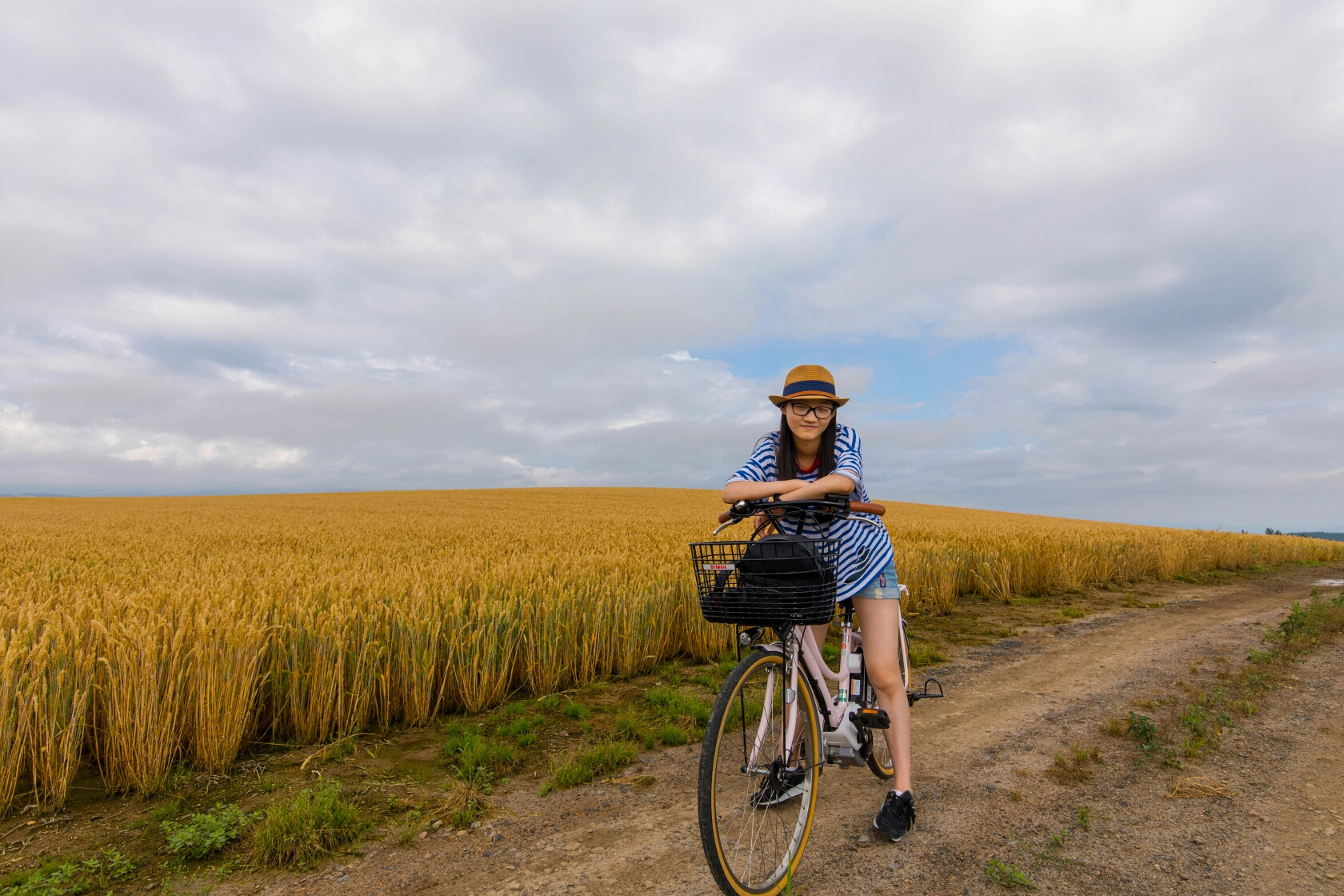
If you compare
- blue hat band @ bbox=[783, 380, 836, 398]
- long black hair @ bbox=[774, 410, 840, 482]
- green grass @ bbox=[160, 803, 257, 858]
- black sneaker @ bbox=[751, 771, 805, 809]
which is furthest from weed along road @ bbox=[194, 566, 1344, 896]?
blue hat band @ bbox=[783, 380, 836, 398]

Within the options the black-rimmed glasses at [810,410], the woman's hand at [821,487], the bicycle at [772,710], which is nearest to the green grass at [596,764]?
the bicycle at [772,710]

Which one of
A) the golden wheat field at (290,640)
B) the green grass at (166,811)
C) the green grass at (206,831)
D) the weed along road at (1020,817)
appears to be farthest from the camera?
the golden wheat field at (290,640)

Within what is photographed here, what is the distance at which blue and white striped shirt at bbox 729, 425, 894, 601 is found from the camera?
3.56m

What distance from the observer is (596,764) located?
481cm

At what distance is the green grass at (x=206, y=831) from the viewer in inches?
145

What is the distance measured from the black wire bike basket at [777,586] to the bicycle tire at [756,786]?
12.0 inches

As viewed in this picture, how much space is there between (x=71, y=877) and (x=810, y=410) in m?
4.58

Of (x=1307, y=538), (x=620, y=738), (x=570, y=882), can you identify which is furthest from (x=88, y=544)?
(x=1307, y=538)

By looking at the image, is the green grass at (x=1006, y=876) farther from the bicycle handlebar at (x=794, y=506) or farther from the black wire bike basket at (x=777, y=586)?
the bicycle handlebar at (x=794, y=506)

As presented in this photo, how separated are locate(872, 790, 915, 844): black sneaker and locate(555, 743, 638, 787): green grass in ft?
6.38

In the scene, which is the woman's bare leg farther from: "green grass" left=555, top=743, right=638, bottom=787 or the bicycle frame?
"green grass" left=555, top=743, right=638, bottom=787

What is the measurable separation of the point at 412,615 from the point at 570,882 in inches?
118

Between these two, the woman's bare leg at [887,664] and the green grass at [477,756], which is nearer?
the woman's bare leg at [887,664]

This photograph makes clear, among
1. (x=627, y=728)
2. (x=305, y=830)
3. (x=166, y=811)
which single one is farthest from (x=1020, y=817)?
(x=166, y=811)
